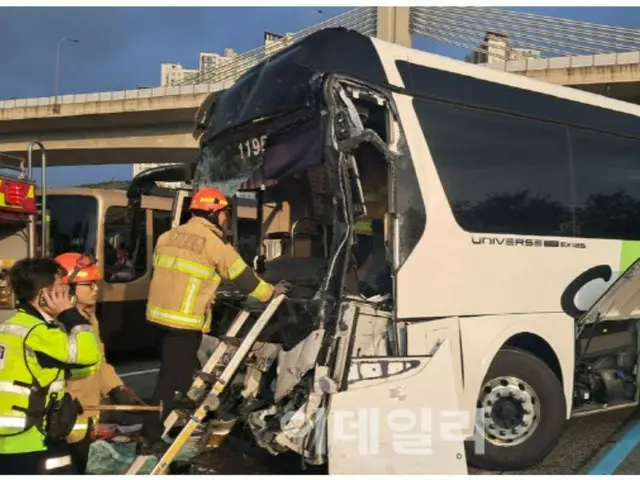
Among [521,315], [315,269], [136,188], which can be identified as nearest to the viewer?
[521,315]

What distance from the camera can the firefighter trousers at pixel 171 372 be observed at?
4.55 m

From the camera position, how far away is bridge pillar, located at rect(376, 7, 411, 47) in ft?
55.7

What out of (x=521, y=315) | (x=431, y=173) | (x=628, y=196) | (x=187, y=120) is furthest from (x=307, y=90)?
(x=187, y=120)

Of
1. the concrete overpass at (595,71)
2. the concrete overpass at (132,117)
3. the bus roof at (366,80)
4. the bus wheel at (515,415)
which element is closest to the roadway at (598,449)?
the bus wheel at (515,415)

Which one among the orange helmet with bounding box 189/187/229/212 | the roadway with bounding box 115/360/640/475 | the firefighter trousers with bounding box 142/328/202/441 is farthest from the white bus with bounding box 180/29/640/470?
Answer: the firefighter trousers with bounding box 142/328/202/441

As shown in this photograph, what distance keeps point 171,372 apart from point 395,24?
1474cm

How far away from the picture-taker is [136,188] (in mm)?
6863

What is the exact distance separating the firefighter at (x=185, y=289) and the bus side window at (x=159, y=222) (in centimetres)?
519

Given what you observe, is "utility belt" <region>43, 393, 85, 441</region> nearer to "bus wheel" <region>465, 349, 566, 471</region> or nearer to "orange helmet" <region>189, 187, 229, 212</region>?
"orange helmet" <region>189, 187, 229, 212</region>

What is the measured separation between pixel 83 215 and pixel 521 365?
22.9 ft

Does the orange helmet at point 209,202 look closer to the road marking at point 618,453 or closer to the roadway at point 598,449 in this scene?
the roadway at point 598,449

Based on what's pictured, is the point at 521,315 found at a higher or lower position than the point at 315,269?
lower

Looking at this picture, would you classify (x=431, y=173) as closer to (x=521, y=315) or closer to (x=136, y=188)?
(x=521, y=315)

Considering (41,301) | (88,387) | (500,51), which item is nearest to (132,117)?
(500,51)
